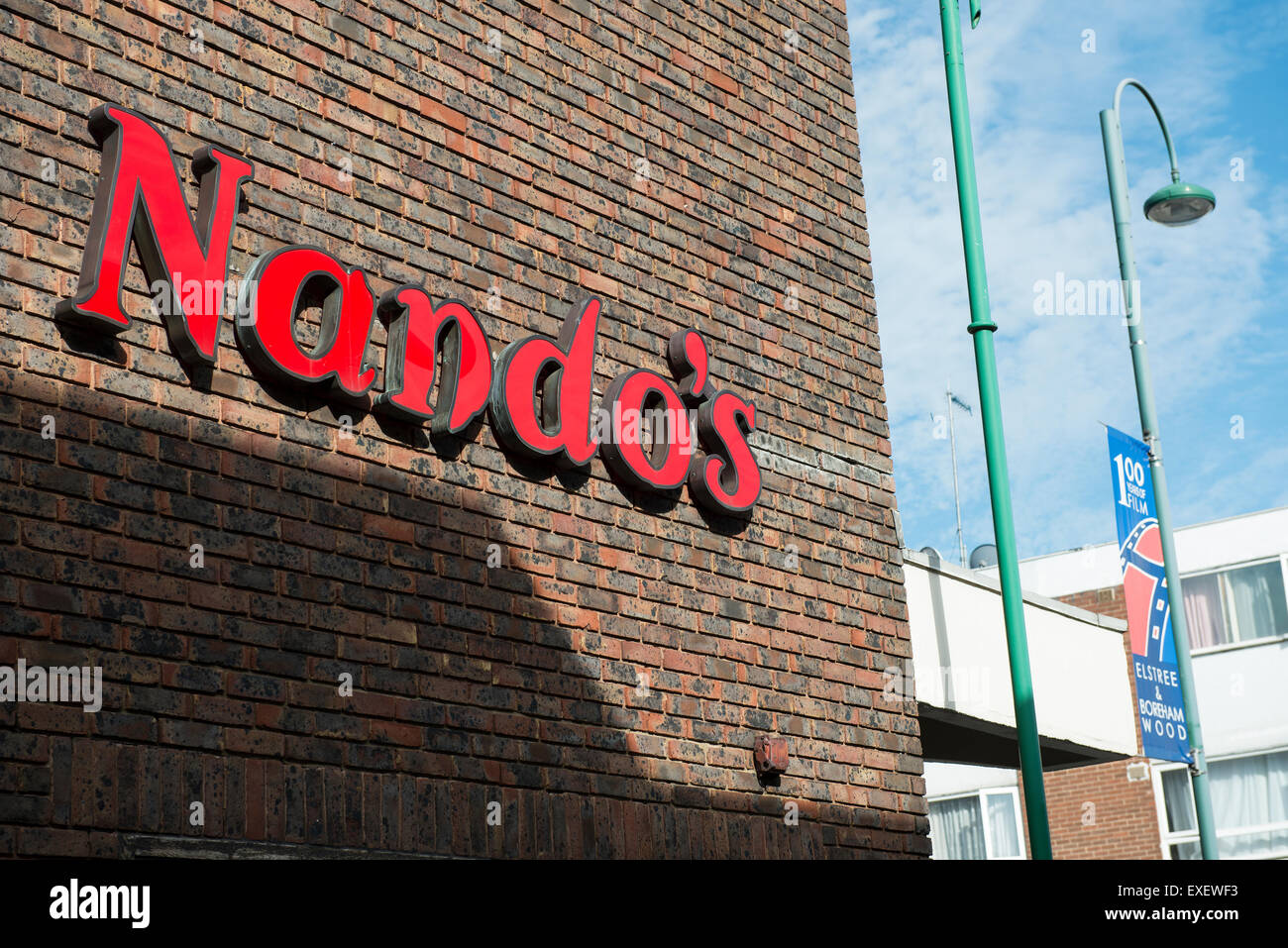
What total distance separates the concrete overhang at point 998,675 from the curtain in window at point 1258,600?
13256mm

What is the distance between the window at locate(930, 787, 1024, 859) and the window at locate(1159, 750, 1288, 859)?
255 centimetres

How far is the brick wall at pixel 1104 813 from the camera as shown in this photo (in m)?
23.8

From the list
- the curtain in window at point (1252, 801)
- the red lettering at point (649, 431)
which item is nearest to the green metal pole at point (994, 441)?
the red lettering at point (649, 431)

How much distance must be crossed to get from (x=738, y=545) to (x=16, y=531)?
3.71 m

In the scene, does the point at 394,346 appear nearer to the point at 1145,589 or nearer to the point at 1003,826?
the point at 1145,589

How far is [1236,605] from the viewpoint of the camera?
24469 millimetres

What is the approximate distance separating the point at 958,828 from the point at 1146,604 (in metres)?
14.8

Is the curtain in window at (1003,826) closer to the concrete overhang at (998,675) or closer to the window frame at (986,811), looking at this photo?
the window frame at (986,811)

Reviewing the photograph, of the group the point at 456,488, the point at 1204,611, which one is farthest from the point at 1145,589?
the point at 1204,611

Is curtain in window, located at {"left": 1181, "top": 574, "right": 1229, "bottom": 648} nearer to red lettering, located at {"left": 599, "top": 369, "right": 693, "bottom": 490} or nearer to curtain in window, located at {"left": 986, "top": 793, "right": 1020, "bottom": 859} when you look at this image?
curtain in window, located at {"left": 986, "top": 793, "right": 1020, "bottom": 859}

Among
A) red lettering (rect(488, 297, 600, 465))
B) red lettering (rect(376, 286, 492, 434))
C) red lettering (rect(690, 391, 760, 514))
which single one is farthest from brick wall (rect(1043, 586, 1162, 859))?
red lettering (rect(376, 286, 492, 434))

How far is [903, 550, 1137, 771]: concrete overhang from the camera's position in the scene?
987 centimetres
